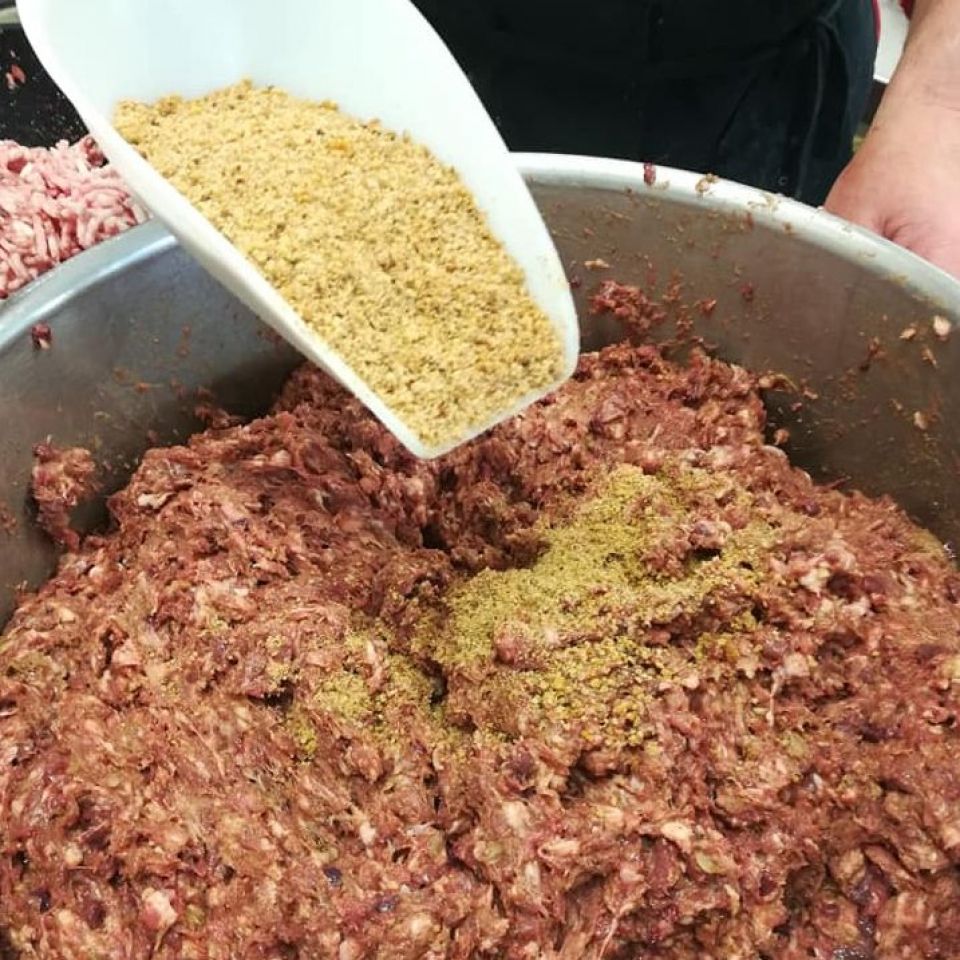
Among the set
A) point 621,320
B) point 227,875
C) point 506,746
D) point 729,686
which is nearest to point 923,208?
point 621,320

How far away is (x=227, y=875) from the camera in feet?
5.55

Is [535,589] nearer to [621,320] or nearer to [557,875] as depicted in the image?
[557,875]

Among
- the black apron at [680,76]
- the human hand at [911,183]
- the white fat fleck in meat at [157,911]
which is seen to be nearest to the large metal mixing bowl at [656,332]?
the human hand at [911,183]

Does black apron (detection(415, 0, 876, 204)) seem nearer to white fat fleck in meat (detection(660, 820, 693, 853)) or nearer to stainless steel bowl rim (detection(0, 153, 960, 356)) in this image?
stainless steel bowl rim (detection(0, 153, 960, 356))

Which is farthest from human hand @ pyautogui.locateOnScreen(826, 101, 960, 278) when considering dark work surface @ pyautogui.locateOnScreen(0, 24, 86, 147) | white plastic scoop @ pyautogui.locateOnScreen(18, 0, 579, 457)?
dark work surface @ pyautogui.locateOnScreen(0, 24, 86, 147)

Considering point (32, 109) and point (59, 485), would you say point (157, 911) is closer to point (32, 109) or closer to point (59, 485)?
point (59, 485)

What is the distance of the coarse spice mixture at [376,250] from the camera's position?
1.83 m

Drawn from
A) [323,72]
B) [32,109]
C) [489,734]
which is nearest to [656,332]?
[323,72]

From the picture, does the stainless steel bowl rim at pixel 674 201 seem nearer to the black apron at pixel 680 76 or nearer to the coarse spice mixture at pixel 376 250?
the coarse spice mixture at pixel 376 250

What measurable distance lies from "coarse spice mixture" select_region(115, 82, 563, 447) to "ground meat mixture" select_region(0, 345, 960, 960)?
42 cm

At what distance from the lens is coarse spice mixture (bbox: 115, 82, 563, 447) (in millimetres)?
1831

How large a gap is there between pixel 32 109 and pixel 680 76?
6.58ft

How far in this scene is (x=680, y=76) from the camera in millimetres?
3176

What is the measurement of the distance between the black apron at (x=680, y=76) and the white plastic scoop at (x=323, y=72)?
1.19 m
